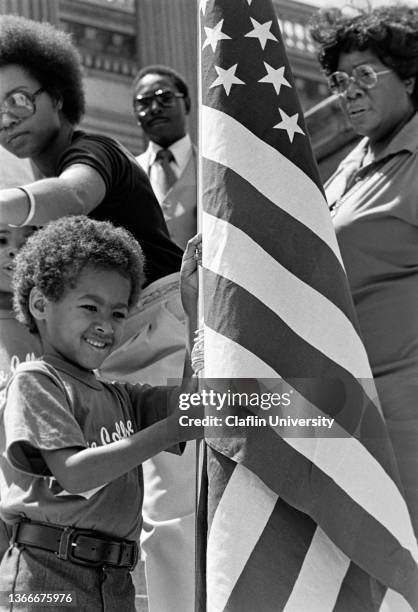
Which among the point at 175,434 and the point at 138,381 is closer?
the point at 175,434

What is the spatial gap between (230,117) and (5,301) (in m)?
0.99

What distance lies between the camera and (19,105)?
3.35 m

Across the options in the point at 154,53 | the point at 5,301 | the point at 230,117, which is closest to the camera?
the point at 230,117

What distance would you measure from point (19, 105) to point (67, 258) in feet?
2.40

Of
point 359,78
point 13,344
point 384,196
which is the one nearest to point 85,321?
point 13,344

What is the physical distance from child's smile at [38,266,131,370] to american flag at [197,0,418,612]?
0.99ft

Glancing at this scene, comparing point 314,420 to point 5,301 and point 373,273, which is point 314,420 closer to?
point 373,273

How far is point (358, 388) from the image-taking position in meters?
2.52

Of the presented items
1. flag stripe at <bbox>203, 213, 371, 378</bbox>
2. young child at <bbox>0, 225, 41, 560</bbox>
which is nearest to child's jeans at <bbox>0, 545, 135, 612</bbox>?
young child at <bbox>0, 225, 41, 560</bbox>

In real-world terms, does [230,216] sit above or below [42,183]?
below

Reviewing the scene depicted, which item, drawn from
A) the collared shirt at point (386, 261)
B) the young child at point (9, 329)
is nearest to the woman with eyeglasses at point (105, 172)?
the young child at point (9, 329)

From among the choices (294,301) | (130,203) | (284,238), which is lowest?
(294,301)

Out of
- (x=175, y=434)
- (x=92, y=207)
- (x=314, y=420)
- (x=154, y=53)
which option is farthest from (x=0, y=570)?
(x=154, y=53)

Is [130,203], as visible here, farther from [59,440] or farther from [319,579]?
[319,579]
